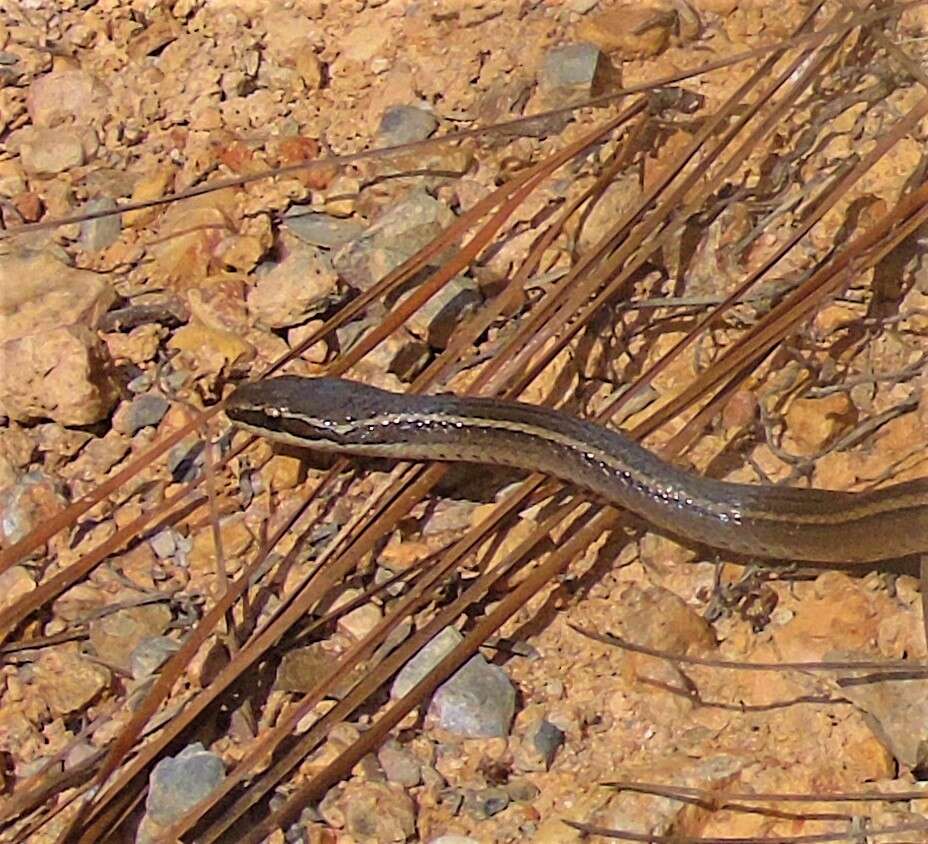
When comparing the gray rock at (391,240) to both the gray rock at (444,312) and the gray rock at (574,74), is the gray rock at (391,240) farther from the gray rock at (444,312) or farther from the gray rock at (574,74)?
the gray rock at (574,74)

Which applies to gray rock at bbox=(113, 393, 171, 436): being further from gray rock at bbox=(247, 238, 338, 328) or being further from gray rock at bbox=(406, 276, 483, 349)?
gray rock at bbox=(406, 276, 483, 349)

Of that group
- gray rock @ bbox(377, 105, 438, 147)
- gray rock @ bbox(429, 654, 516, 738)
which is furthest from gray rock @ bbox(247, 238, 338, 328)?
gray rock @ bbox(429, 654, 516, 738)

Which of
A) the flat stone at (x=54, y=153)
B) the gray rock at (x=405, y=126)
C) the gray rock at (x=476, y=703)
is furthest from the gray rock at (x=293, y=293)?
the gray rock at (x=476, y=703)

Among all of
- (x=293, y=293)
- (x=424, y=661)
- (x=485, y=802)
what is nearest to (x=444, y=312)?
(x=293, y=293)

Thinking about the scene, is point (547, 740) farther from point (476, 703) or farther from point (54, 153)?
point (54, 153)

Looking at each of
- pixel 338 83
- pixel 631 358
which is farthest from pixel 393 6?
pixel 631 358
